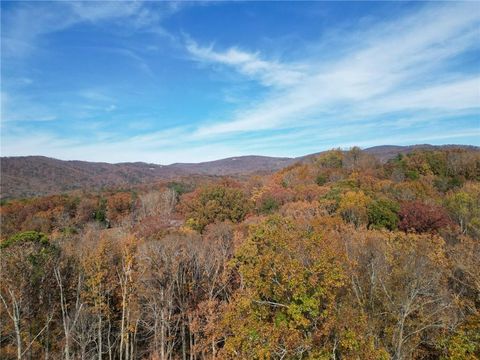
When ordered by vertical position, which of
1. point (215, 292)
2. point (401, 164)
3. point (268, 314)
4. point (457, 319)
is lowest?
point (215, 292)

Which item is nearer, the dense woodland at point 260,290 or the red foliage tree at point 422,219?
the dense woodland at point 260,290

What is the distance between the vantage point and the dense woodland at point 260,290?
13.7 metres

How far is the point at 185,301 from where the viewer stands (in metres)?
25.8

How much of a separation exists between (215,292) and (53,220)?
193 feet

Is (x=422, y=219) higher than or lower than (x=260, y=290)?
lower

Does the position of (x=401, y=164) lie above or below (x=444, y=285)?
above

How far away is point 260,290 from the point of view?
14.8 metres

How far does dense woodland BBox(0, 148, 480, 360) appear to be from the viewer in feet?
44.9

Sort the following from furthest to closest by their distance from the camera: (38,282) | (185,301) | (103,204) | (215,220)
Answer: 1. (103,204)
2. (215,220)
3. (185,301)
4. (38,282)

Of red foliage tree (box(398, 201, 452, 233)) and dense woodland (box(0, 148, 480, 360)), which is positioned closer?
dense woodland (box(0, 148, 480, 360))

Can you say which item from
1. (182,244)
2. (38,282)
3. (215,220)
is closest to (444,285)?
(182,244)

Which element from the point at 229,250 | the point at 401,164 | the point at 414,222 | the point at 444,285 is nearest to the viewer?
the point at 444,285

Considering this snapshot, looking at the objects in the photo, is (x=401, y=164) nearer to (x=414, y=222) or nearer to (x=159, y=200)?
(x=414, y=222)

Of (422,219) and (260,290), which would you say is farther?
(422,219)
